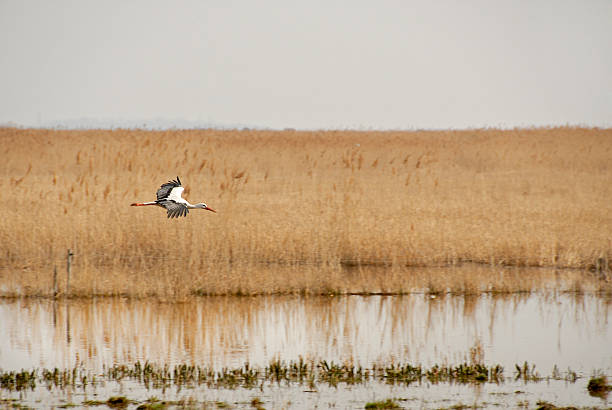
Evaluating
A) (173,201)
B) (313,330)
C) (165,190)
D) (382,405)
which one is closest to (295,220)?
(313,330)

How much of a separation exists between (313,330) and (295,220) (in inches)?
242

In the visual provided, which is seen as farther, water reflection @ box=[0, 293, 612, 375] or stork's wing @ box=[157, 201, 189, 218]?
stork's wing @ box=[157, 201, 189, 218]

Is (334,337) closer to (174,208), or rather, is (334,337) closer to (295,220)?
(174,208)

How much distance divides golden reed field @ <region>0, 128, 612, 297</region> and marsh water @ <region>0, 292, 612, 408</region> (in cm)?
84

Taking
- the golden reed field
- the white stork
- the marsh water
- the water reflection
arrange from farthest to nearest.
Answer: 1. the golden reed field
2. the white stork
3. the water reflection
4. the marsh water

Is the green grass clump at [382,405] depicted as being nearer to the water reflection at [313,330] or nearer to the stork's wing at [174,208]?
the water reflection at [313,330]

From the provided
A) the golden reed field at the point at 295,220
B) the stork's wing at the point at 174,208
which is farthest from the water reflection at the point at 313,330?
the stork's wing at the point at 174,208

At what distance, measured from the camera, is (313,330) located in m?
11.5

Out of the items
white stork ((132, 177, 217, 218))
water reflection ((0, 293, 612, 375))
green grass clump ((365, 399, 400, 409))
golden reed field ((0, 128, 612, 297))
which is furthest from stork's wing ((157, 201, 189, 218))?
green grass clump ((365, 399, 400, 409))

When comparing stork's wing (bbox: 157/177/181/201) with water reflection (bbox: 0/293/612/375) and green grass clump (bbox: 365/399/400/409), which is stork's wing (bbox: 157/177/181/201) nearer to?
water reflection (bbox: 0/293/612/375)

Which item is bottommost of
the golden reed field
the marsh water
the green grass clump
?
the green grass clump

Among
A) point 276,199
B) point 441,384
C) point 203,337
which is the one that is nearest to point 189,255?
point 203,337

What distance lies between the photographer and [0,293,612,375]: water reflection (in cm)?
1012

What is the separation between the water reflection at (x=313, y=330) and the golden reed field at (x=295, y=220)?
0.84 m
